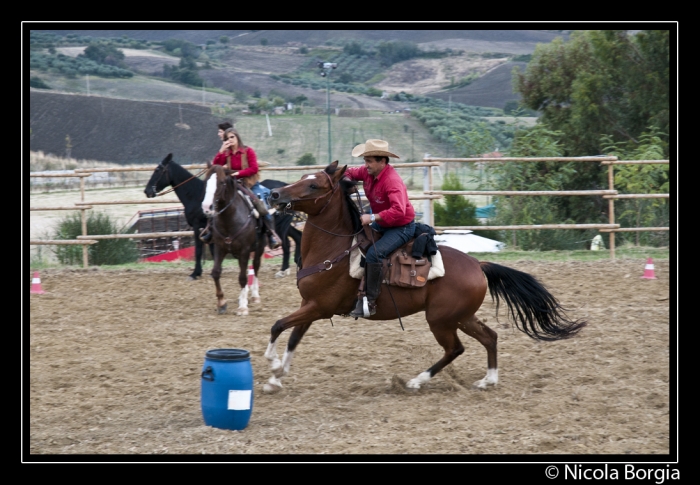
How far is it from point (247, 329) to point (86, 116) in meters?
46.4

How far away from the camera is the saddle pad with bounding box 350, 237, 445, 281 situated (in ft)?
20.9

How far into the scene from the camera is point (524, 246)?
49.2 feet

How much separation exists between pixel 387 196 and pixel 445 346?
1486 mm

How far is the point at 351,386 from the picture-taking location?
21.9 feet

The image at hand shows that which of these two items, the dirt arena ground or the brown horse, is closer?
the dirt arena ground

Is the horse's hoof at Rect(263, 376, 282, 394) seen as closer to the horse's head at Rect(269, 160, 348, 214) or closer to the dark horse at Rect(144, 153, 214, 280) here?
the horse's head at Rect(269, 160, 348, 214)

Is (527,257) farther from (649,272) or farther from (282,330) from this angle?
(282,330)

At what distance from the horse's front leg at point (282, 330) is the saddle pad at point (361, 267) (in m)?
0.48

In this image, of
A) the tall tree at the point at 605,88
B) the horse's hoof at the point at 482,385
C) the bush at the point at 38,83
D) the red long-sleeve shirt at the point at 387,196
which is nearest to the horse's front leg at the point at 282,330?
the red long-sleeve shirt at the point at 387,196

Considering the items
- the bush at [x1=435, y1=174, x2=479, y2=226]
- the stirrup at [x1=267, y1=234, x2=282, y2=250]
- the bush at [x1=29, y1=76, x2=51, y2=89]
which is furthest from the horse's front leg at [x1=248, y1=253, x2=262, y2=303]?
the bush at [x1=29, y1=76, x2=51, y2=89]

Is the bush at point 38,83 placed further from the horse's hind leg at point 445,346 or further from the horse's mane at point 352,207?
the horse's hind leg at point 445,346

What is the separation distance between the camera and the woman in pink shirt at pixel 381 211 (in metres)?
6.28

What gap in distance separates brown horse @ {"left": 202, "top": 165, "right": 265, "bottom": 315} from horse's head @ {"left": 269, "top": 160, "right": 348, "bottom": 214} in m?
3.70
